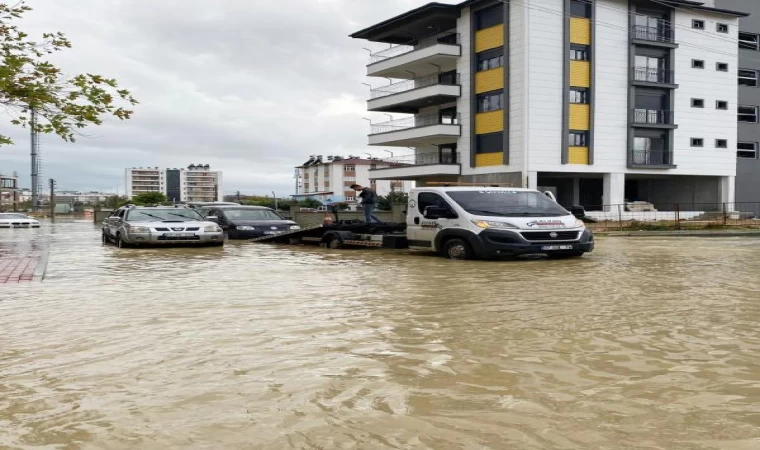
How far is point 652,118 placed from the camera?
4253 cm

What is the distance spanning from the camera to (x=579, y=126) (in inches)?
1587

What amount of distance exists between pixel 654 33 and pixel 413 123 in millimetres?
16122

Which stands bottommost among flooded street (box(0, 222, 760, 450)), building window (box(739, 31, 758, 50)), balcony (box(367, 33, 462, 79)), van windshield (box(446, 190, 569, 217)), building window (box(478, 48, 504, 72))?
flooded street (box(0, 222, 760, 450))

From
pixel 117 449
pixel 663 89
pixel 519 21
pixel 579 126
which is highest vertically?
pixel 519 21

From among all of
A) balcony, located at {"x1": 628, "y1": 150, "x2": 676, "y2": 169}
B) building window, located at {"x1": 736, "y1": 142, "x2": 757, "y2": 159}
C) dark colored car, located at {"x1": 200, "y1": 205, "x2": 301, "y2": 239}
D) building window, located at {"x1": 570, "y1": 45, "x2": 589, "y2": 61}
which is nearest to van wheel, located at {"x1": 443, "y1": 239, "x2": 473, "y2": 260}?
dark colored car, located at {"x1": 200, "y1": 205, "x2": 301, "y2": 239}

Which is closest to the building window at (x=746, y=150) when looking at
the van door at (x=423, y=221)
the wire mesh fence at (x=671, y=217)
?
the wire mesh fence at (x=671, y=217)

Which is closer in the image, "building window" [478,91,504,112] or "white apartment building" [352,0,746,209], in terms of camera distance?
"white apartment building" [352,0,746,209]

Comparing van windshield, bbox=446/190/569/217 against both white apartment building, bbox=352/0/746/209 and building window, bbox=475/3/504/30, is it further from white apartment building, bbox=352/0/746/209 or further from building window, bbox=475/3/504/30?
building window, bbox=475/3/504/30

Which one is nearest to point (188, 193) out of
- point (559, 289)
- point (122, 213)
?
point (122, 213)

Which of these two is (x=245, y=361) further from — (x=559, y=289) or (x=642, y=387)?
(x=559, y=289)

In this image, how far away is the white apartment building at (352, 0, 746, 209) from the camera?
39.2 metres

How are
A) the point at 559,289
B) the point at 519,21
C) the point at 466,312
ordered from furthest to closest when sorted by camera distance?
the point at 519,21 < the point at 559,289 < the point at 466,312

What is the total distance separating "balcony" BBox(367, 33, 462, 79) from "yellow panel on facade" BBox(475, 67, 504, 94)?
7.33 ft

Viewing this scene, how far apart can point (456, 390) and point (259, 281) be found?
635cm
